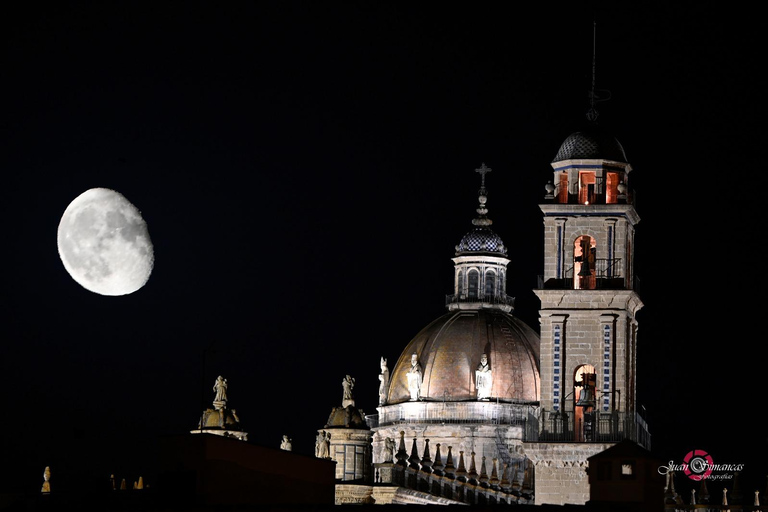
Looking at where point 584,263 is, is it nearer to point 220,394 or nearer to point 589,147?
point 589,147

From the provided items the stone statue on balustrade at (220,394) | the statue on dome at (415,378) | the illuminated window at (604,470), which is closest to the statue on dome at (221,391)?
the stone statue on balustrade at (220,394)

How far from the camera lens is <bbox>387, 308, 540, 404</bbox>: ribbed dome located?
132 metres

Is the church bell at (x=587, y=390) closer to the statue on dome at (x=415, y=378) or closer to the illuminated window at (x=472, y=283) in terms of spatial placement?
the statue on dome at (x=415, y=378)

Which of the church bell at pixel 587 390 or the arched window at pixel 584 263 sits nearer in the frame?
the church bell at pixel 587 390

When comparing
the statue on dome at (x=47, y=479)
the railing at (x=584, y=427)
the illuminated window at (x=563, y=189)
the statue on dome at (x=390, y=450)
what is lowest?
the statue on dome at (x=47, y=479)

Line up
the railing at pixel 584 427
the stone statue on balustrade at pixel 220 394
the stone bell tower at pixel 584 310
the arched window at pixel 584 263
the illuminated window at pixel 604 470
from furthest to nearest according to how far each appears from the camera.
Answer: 1. the stone statue on balustrade at pixel 220 394
2. the arched window at pixel 584 263
3. the stone bell tower at pixel 584 310
4. the railing at pixel 584 427
5. the illuminated window at pixel 604 470

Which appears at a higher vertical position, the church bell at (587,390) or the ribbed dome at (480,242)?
the ribbed dome at (480,242)

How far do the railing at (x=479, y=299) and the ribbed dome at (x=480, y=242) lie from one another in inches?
86.1

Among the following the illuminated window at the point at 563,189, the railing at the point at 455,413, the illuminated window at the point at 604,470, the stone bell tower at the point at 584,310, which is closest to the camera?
the illuminated window at the point at 604,470

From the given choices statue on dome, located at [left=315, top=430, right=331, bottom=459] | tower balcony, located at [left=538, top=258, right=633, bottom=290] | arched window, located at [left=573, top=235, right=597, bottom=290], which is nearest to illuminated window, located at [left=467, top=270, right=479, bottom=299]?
statue on dome, located at [left=315, top=430, right=331, bottom=459]

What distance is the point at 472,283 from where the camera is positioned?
452 feet

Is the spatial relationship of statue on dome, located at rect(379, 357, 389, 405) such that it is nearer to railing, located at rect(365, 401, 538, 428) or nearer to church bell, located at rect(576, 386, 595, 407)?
railing, located at rect(365, 401, 538, 428)

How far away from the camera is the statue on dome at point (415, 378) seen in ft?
438

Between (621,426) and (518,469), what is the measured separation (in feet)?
109
